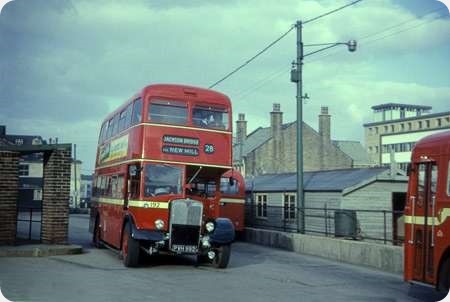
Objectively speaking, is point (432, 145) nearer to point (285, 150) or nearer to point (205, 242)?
point (205, 242)

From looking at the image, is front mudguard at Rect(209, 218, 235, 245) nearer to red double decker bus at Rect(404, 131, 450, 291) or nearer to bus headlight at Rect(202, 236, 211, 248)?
bus headlight at Rect(202, 236, 211, 248)

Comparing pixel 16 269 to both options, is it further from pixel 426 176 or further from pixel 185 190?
pixel 426 176

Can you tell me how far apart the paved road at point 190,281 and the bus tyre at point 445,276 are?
3.17ft

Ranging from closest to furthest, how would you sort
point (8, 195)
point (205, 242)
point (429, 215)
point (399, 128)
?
point (429, 215), point (205, 242), point (8, 195), point (399, 128)

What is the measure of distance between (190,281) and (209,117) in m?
4.40

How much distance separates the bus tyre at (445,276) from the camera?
32.7ft

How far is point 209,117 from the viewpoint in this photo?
594 inches

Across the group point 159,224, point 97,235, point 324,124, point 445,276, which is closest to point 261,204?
point 97,235

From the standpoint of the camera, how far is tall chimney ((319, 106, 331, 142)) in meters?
63.8

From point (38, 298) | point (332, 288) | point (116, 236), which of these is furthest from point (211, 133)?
point (38, 298)

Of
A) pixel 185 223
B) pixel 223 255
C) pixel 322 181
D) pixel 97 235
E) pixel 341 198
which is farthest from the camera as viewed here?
pixel 322 181

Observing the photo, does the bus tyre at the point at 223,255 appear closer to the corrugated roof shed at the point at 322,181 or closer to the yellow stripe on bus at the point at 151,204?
the yellow stripe on bus at the point at 151,204

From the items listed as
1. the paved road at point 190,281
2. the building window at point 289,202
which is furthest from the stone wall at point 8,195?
the building window at point 289,202

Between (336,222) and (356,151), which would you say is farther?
(356,151)
